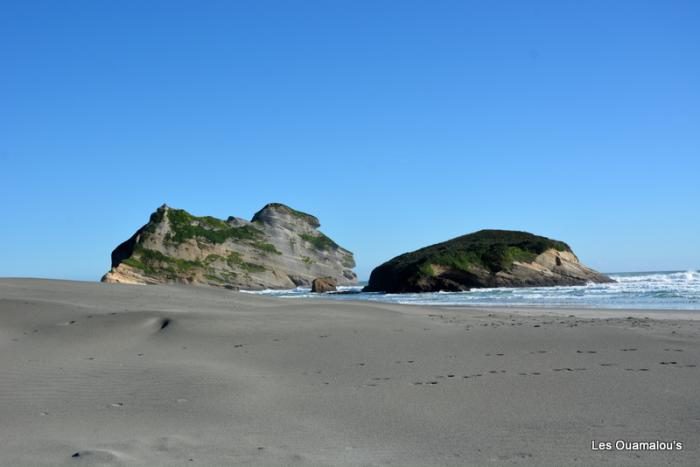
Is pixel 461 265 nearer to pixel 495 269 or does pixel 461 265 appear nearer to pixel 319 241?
pixel 495 269

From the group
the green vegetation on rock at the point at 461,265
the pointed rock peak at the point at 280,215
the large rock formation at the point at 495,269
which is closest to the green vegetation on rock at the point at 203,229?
the pointed rock peak at the point at 280,215

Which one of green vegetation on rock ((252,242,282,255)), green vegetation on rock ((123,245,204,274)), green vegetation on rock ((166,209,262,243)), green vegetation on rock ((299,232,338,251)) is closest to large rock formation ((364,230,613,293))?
green vegetation on rock ((123,245,204,274))

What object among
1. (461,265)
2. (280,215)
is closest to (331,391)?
(461,265)

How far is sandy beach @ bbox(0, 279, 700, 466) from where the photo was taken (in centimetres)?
470

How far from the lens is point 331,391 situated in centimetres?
659

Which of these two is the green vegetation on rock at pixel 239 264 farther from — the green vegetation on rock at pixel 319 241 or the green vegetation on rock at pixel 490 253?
the green vegetation on rock at pixel 490 253

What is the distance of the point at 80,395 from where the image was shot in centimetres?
666

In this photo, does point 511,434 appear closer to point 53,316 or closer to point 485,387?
point 485,387

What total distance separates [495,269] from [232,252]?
33303 millimetres

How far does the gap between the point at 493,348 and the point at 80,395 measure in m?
5.31

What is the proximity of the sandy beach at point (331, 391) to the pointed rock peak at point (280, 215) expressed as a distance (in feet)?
232

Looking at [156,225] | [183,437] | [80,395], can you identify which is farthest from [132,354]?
[156,225]

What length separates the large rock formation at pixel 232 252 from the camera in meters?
64.2

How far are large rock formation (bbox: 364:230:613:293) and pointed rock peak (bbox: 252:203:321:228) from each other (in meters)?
32.9
